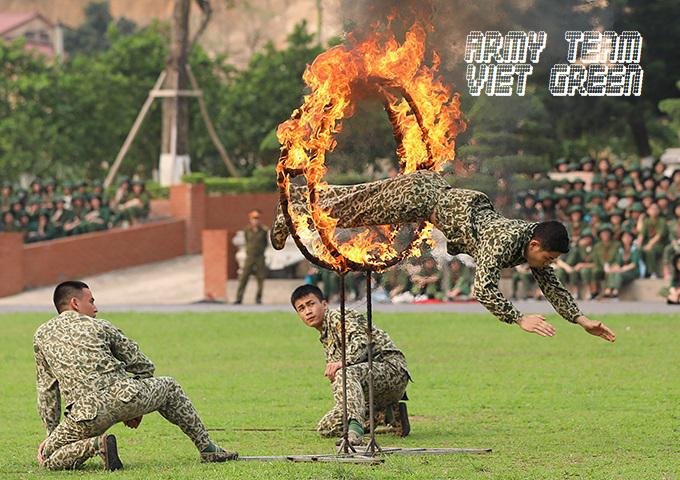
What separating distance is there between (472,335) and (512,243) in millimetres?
12223

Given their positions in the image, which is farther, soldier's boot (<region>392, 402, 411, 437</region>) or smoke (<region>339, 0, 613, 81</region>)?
smoke (<region>339, 0, 613, 81</region>)

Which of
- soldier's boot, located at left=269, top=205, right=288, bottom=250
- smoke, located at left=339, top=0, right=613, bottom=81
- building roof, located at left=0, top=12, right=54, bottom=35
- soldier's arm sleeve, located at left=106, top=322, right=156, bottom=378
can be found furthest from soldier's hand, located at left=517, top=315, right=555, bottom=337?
building roof, located at left=0, top=12, right=54, bottom=35

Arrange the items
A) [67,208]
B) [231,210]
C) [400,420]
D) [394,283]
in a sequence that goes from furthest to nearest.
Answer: [231,210] < [67,208] < [394,283] < [400,420]

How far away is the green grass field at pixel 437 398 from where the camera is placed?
12.0 meters

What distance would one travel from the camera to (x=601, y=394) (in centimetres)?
1712

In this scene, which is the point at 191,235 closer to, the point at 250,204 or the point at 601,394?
the point at 250,204

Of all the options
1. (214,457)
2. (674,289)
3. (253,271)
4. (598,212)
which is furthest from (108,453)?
(253,271)

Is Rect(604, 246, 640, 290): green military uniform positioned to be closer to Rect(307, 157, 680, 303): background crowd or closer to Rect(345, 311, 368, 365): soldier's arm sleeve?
Rect(307, 157, 680, 303): background crowd

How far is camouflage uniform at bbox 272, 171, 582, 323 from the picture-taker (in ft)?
39.6

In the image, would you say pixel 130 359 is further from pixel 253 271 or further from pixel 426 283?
pixel 253 271

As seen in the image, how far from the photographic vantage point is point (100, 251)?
1499 inches

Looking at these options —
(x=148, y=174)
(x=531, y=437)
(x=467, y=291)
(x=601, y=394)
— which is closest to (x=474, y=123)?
(x=467, y=291)

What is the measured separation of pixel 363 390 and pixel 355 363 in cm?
25

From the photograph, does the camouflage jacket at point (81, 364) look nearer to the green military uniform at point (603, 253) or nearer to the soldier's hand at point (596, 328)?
the soldier's hand at point (596, 328)
